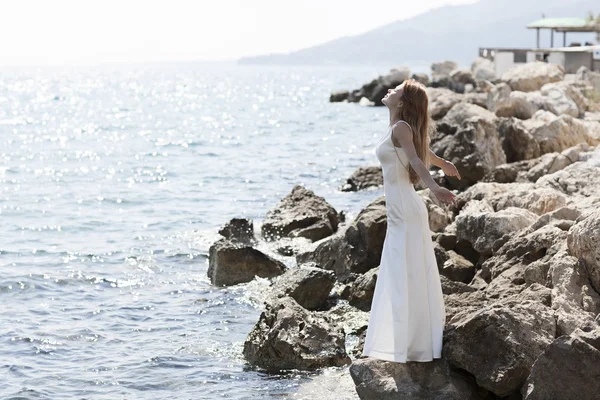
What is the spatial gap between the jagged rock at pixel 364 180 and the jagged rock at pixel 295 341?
13.6m

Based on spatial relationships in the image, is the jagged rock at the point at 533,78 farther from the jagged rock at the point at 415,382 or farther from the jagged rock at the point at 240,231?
the jagged rock at the point at 415,382

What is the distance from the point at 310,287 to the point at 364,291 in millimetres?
Answer: 706

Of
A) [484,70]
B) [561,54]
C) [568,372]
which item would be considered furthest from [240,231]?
[484,70]

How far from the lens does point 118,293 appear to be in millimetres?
14625

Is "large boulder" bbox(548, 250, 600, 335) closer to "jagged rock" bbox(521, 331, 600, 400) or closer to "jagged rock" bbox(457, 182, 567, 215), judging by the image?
"jagged rock" bbox(521, 331, 600, 400)

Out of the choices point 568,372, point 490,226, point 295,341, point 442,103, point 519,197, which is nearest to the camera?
point 568,372

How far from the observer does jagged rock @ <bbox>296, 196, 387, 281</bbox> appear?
1330 centimetres

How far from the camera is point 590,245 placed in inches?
328

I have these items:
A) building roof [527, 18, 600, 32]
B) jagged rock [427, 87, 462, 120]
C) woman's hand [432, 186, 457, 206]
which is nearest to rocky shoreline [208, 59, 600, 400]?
woman's hand [432, 186, 457, 206]

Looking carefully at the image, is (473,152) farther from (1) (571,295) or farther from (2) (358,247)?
(1) (571,295)

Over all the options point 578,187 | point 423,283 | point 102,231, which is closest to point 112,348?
point 423,283

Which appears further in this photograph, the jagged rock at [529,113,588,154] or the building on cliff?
the building on cliff

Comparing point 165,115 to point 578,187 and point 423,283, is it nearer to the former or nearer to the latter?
point 578,187

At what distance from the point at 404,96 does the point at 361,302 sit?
4944 millimetres
